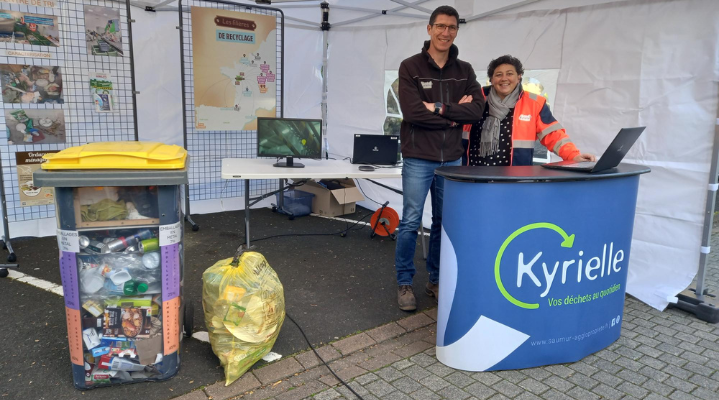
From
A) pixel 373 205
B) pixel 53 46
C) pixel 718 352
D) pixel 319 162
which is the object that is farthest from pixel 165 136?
pixel 718 352

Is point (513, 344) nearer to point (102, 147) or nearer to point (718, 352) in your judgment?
point (718, 352)

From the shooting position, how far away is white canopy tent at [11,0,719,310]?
3396mm

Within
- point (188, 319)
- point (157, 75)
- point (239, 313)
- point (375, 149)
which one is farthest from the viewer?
point (157, 75)

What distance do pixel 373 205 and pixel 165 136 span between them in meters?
2.59

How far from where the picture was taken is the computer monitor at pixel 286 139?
4770mm

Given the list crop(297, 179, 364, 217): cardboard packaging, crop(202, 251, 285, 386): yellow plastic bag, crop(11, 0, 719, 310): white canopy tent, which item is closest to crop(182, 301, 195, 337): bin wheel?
crop(202, 251, 285, 386): yellow plastic bag

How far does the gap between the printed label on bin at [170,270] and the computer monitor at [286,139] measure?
8.10ft

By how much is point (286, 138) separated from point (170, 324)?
2.70 metres

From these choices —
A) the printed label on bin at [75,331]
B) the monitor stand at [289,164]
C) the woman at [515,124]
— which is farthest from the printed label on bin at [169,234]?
the monitor stand at [289,164]

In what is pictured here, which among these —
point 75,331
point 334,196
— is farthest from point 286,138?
point 75,331

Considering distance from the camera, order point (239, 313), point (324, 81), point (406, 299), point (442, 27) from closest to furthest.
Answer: point (239, 313) < point (442, 27) < point (406, 299) < point (324, 81)

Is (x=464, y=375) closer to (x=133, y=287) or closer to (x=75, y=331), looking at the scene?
(x=133, y=287)

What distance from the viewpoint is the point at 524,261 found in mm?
2482

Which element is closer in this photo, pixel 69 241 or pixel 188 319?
pixel 69 241
